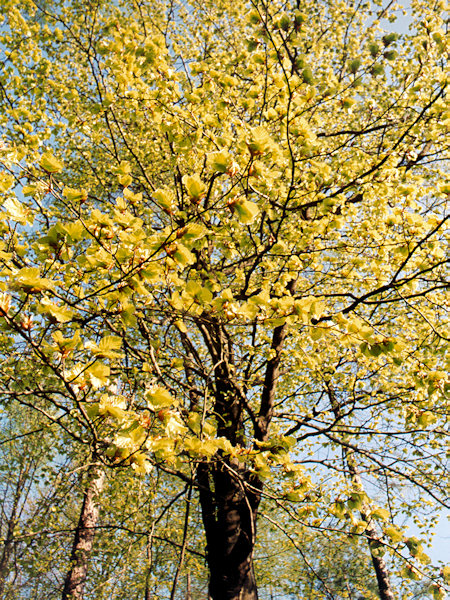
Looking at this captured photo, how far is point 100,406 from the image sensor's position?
1597 mm

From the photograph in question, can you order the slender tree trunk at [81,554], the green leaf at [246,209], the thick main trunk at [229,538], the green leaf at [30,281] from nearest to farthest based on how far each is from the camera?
1. the green leaf at [30,281]
2. the green leaf at [246,209]
3. the thick main trunk at [229,538]
4. the slender tree trunk at [81,554]

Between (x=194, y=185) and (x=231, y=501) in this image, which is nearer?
(x=194, y=185)

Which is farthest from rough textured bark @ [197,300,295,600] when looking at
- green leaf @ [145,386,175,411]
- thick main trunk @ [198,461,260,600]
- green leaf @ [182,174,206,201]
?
green leaf @ [182,174,206,201]

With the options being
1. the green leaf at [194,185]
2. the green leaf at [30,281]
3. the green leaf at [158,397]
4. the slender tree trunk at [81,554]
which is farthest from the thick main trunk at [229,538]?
the slender tree trunk at [81,554]

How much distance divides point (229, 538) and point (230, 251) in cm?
314

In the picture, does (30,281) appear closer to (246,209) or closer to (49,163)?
(49,163)

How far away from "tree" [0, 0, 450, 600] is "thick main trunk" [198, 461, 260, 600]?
0.07 feet

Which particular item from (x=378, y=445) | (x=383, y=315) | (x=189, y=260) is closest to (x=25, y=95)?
(x=189, y=260)

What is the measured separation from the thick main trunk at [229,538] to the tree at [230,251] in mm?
22

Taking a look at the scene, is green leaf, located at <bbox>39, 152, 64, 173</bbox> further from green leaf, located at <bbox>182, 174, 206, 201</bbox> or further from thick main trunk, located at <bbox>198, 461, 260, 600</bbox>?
thick main trunk, located at <bbox>198, 461, 260, 600</bbox>

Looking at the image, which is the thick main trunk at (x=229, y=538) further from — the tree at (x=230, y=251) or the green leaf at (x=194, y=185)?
the green leaf at (x=194, y=185)

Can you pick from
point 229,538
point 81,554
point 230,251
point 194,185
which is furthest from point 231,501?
point 81,554

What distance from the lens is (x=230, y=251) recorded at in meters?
3.00

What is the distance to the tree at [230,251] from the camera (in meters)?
1.77
